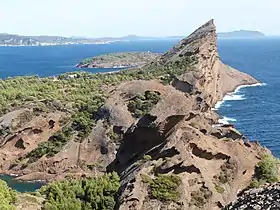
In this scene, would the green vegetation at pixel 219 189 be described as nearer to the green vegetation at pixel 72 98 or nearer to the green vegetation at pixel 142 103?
the green vegetation at pixel 72 98

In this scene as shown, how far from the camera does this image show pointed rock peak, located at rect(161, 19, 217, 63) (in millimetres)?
127938

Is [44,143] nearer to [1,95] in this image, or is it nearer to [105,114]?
[105,114]

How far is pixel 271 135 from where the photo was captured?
90.6 meters

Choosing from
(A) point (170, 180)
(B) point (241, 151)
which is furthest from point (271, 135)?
(A) point (170, 180)

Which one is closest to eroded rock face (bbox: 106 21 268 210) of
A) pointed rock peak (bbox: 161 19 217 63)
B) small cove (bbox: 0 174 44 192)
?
small cove (bbox: 0 174 44 192)

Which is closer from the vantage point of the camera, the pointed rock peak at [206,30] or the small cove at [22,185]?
the small cove at [22,185]

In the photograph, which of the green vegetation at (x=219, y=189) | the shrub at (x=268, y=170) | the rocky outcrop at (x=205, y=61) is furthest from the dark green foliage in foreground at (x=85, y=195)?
the rocky outcrop at (x=205, y=61)

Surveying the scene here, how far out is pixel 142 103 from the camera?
8138 centimetres

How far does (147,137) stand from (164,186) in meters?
15.3

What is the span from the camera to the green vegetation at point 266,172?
148ft

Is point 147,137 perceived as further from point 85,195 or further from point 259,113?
point 259,113

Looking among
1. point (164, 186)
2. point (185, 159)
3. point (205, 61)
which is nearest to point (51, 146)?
point (185, 159)

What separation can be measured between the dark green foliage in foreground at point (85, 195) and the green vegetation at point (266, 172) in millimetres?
12628

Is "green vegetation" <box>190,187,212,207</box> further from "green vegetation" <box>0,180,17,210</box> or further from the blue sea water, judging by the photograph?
the blue sea water
